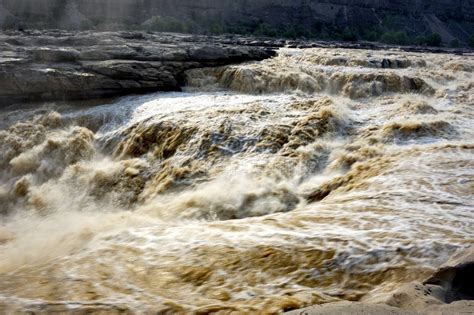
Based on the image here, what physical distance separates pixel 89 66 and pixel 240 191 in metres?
6.64

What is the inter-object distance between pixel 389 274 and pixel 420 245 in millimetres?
496

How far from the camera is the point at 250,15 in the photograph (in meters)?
47.9

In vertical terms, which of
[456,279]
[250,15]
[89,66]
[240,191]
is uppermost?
[250,15]

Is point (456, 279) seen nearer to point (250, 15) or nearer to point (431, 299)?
point (431, 299)

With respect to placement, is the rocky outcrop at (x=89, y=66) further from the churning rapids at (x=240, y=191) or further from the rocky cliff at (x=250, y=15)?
the rocky cliff at (x=250, y=15)

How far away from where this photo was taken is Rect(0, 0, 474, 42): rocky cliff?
37469 millimetres

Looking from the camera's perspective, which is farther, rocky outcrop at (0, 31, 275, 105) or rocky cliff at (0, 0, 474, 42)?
rocky cliff at (0, 0, 474, 42)

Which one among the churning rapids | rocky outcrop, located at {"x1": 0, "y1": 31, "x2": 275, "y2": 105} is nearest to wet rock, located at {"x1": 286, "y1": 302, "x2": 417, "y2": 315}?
the churning rapids

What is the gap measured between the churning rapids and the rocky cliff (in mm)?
28136

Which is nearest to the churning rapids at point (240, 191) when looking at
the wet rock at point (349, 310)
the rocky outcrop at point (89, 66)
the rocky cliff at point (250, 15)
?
the wet rock at point (349, 310)

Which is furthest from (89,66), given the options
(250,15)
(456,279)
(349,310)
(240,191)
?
(250,15)

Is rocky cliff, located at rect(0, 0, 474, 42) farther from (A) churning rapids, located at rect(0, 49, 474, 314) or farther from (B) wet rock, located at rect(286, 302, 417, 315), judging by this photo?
(B) wet rock, located at rect(286, 302, 417, 315)

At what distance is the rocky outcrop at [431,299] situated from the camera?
108 inches

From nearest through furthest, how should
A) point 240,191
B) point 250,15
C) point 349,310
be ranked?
point 349,310, point 240,191, point 250,15
